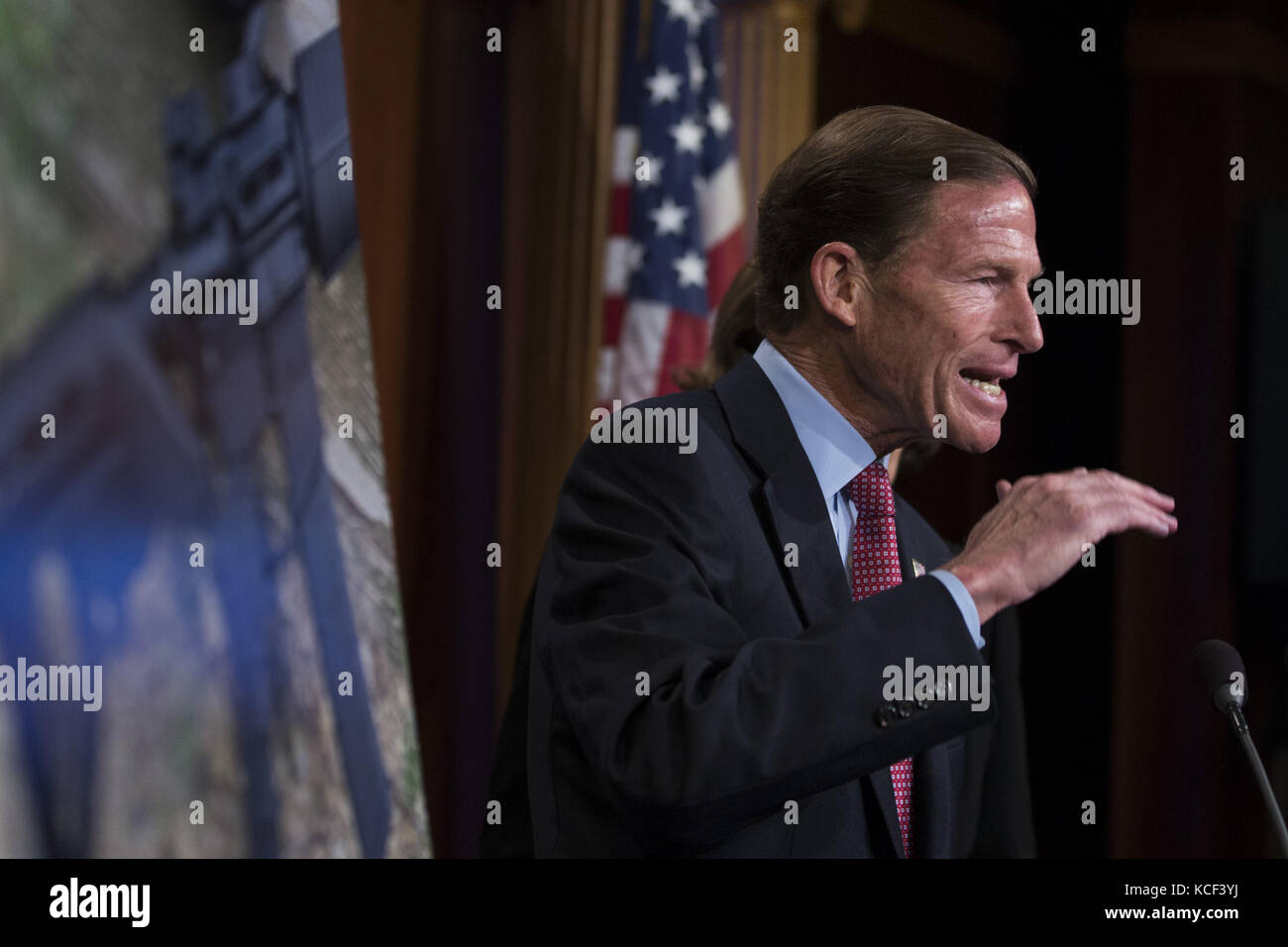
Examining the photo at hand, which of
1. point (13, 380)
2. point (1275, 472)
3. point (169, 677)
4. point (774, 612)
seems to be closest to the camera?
point (774, 612)

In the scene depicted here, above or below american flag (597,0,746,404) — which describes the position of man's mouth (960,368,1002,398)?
below

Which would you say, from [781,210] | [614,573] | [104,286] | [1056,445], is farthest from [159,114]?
[1056,445]

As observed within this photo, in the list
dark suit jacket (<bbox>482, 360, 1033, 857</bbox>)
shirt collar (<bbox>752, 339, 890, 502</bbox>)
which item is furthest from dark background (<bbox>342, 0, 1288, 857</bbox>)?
dark suit jacket (<bbox>482, 360, 1033, 857</bbox>)

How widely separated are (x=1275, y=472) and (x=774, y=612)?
440cm

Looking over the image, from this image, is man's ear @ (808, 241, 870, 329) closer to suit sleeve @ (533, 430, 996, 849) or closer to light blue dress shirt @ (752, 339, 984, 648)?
light blue dress shirt @ (752, 339, 984, 648)

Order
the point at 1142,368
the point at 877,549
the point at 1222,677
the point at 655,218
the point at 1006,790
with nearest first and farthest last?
1. the point at 1222,677
2. the point at 877,549
3. the point at 1006,790
4. the point at 655,218
5. the point at 1142,368

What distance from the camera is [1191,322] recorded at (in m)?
5.61

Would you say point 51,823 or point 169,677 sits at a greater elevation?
point 169,677

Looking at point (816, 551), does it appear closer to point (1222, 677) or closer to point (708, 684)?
point (708, 684)

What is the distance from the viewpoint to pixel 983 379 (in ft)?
6.03

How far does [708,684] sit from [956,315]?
0.64 m

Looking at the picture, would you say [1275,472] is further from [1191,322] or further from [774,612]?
[774,612]

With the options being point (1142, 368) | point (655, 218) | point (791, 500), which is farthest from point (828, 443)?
point (1142, 368)

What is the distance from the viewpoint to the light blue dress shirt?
1751 millimetres
